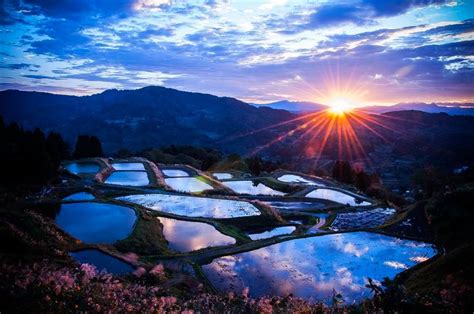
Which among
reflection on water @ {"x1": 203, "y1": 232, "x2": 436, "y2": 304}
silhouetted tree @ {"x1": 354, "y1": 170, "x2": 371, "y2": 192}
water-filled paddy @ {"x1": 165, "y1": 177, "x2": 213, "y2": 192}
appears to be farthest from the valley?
silhouetted tree @ {"x1": 354, "y1": 170, "x2": 371, "y2": 192}

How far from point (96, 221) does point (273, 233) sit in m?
14.6

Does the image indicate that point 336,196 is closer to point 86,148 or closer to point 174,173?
point 174,173

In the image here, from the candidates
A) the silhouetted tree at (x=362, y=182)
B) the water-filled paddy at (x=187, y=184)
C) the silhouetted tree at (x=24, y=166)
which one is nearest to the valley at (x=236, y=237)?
the water-filled paddy at (x=187, y=184)

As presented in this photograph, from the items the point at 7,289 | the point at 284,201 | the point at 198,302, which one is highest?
the point at 7,289

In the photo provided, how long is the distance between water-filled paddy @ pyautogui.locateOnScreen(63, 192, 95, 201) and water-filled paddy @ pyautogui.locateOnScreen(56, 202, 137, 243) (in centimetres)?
180

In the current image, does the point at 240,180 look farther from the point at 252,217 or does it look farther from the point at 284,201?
the point at 252,217

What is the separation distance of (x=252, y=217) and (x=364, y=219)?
12897 mm

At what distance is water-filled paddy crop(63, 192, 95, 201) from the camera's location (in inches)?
1310

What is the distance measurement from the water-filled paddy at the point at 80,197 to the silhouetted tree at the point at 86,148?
38.6 m

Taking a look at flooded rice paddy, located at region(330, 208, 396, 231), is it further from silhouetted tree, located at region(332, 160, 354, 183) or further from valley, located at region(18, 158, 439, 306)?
silhouetted tree, located at region(332, 160, 354, 183)

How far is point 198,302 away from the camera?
10.2m

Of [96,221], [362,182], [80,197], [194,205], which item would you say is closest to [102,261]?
[96,221]

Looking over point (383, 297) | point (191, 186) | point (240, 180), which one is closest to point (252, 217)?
point (191, 186)

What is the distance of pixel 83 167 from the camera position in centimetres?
5594
